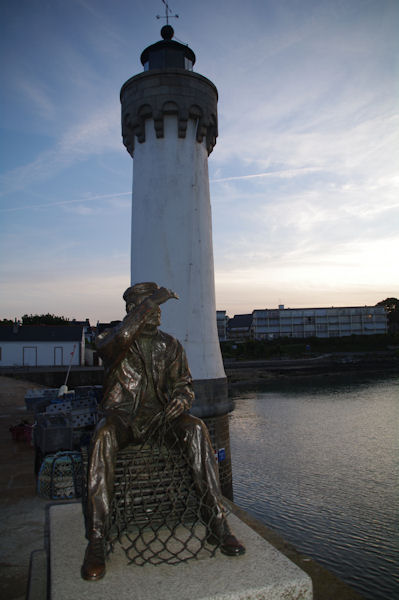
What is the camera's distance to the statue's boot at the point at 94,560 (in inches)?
112

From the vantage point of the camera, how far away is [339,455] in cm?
1683

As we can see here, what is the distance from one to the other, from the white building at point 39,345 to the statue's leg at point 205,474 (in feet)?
133

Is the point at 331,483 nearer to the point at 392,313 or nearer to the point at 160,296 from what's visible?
the point at 160,296

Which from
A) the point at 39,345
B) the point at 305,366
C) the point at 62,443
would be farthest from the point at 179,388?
the point at 305,366

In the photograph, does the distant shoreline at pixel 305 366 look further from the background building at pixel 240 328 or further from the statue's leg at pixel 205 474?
the statue's leg at pixel 205 474

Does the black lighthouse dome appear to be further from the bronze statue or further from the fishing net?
the fishing net

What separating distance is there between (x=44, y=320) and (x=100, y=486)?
227 ft

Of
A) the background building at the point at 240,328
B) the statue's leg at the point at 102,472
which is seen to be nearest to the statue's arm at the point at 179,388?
the statue's leg at the point at 102,472

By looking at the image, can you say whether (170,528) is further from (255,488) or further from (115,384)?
(255,488)

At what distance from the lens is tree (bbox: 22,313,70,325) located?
6775cm

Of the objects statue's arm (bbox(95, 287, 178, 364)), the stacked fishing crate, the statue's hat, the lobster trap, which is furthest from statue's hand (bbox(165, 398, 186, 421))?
the lobster trap

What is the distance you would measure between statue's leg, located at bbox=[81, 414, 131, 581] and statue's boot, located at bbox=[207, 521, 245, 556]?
0.80 m

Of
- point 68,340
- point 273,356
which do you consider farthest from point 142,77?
point 273,356

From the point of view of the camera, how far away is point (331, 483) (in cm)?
1328
